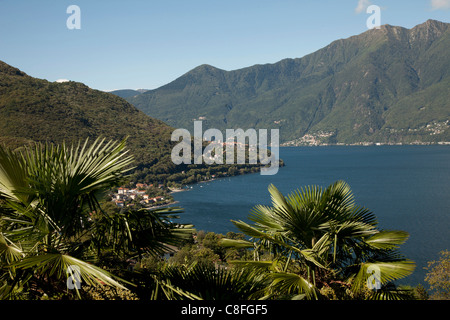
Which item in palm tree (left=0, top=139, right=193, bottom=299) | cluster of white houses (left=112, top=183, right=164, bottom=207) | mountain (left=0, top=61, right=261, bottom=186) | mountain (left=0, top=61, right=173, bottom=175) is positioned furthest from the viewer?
mountain (left=0, top=61, right=261, bottom=186)

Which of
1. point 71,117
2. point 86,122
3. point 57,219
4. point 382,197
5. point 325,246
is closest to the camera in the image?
point 57,219

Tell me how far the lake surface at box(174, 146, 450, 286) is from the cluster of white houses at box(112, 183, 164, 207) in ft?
13.2

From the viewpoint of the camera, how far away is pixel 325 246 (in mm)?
3092

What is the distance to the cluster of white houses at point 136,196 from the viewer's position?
4825 cm

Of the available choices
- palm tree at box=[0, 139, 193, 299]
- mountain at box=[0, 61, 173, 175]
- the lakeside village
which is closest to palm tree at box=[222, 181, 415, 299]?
palm tree at box=[0, 139, 193, 299]

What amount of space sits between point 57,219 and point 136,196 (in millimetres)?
51102

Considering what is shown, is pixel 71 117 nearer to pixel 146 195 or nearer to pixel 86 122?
pixel 86 122

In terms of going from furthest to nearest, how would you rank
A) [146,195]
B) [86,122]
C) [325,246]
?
[86,122]
[146,195]
[325,246]

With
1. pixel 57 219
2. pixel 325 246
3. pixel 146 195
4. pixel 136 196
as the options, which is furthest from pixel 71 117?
pixel 325 246

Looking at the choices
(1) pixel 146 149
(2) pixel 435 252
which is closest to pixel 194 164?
(1) pixel 146 149

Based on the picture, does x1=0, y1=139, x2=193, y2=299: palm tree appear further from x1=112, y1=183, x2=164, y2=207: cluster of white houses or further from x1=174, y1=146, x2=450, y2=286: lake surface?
x1=112, y1=183, x2=164, y2=207: cluster of white houses

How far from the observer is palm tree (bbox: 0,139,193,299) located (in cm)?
230

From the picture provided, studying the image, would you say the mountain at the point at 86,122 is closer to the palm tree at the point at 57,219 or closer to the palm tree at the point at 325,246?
the palm tree at the point at 325,246
